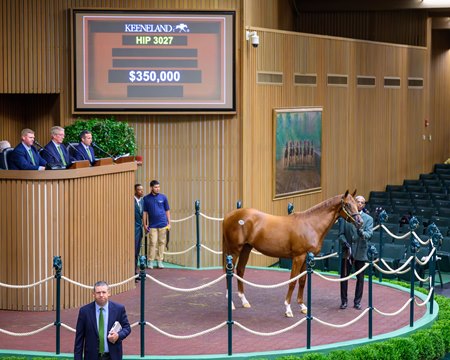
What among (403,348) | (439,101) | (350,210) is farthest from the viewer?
(439,101)

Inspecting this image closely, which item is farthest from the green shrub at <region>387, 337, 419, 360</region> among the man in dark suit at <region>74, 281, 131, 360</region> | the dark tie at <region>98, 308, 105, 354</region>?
the dark tie at <region>98, 308, 105, 354</region>

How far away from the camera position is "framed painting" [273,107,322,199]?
24.2m

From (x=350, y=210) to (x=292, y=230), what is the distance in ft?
3.00

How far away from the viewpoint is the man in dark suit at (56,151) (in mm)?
16797

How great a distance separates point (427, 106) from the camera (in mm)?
Answer: 35688

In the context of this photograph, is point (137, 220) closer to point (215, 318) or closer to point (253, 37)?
point (215, 318)

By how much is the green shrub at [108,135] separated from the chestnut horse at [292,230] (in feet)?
13.4

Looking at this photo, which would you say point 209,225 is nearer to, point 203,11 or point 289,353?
point 203,11

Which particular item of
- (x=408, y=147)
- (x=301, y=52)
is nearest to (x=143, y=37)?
(x=301, y=52)

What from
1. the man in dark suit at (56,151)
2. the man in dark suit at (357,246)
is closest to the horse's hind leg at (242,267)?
the man in dark suit at (357,246)

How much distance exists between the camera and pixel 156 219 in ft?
64.9

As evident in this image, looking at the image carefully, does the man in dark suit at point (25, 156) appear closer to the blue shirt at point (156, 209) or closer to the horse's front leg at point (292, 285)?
the blue shirt at point (156, 209)

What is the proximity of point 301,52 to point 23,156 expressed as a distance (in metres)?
10.4

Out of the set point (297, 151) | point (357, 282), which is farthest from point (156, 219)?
point (297, 151)
